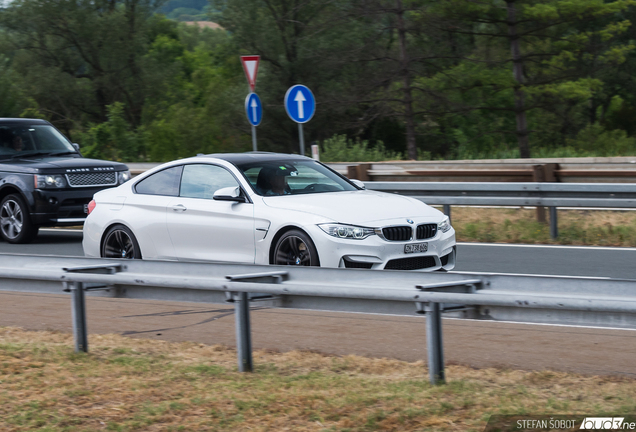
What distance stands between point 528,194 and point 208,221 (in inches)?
238

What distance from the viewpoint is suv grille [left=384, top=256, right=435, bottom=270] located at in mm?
8016

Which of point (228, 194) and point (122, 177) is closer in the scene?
point (228, 194)

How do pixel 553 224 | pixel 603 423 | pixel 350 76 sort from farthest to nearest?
1. pixel 350 76
2. pixel 553 224
3. pixel 603 423

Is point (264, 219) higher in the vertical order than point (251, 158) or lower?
lower

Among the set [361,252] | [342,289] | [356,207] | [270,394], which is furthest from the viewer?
[356,207]

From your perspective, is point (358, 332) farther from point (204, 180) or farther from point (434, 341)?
point (204, 180)

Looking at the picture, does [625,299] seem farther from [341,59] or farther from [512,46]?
[341,59]

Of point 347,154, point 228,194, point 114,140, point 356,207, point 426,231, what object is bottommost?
point 426,231

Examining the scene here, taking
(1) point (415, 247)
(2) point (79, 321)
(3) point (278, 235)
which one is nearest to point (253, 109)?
(3) point (278, 235)

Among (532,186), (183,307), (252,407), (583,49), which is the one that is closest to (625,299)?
(252,407)

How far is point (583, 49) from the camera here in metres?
31.7

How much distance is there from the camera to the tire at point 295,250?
26.4ft

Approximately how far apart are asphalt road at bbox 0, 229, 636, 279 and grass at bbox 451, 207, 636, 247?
0.64 metres

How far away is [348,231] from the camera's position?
7.94m
